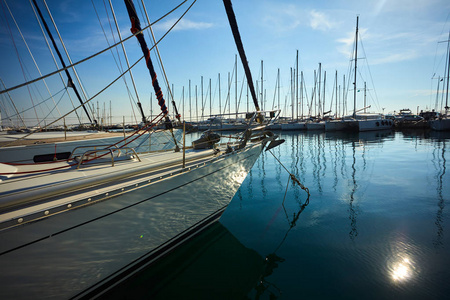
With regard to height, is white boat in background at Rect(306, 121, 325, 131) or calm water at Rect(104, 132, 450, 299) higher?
white boat in background at Rect(306, 121, 325, 131)

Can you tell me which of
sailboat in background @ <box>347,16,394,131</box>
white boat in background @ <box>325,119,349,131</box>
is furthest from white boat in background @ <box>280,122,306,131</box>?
sailboat in background @ <box>347,16,394,131</box>

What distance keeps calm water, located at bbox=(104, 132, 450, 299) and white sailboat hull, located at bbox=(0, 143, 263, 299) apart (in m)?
0.68

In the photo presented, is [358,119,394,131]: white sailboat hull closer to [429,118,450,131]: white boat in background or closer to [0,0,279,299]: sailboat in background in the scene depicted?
[429,118,450,131]: white boat in background

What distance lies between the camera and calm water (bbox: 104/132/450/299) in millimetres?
3293

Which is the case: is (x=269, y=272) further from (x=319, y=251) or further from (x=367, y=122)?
(x=367, y=122)

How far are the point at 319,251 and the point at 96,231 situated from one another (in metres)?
3.81

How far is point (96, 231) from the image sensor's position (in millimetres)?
2729

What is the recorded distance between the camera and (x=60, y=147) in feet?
26.3

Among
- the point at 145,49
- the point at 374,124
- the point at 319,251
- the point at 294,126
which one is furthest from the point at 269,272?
the point at 294,126

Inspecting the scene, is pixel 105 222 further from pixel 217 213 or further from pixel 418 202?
pixel 418 202

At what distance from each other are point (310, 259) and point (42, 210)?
4.07 m

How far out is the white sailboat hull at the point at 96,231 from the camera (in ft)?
7.20

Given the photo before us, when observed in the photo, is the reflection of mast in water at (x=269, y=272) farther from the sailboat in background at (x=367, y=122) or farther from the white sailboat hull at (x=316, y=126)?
the white sailboat hull at (x=316, y=126)

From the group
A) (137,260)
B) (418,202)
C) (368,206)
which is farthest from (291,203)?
(137,260)
